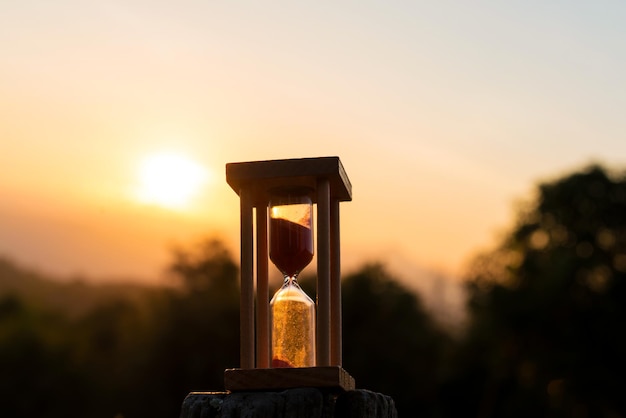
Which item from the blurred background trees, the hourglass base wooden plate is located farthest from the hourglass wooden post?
the blurred background trees

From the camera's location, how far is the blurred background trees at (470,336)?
42.8 metres

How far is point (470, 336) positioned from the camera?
47.0 meters

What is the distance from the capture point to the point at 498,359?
4494cm

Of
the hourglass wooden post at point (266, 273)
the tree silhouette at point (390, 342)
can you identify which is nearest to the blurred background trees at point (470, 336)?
the tree silhouette at point (390, 342)

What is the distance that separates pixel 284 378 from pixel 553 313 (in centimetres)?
4034

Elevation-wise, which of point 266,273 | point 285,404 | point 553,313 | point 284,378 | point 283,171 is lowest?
point 285,404

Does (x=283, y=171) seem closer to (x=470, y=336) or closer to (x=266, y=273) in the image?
(x=266, y=273)

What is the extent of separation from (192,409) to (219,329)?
3775 cm

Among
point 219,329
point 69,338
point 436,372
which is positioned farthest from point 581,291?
point 69,338

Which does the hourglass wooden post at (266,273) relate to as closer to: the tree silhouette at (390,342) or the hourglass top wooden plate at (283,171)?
the hourglass top wooden plate at (283,171)

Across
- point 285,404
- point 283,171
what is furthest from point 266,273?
point 285,404

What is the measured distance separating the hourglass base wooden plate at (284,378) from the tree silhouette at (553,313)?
37523mm

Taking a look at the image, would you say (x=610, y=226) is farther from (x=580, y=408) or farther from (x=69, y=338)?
(x=69, y=338)

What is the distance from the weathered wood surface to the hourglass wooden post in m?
0.07
